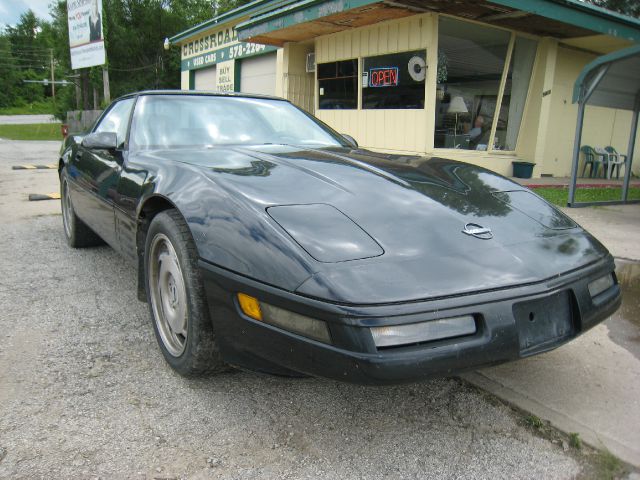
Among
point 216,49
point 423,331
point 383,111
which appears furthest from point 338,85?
point 423,331

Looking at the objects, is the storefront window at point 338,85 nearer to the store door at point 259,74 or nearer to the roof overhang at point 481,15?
the roof overhang at point 481,15

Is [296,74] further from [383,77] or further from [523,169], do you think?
[523,169]

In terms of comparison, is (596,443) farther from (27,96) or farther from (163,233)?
(27,96)

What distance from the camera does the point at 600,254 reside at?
2180 mm

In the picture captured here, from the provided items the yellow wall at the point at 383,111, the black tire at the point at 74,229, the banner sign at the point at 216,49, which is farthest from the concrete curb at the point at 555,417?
the banner sign at the point at 216,49

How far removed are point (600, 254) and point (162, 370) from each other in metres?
1.99

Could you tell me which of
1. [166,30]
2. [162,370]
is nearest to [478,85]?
[162,370]

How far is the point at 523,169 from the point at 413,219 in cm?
951

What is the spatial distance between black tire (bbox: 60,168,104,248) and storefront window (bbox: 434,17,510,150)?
22.4 ft

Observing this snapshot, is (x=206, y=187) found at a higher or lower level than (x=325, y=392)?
higher

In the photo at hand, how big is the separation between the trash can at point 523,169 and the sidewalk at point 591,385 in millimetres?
7834

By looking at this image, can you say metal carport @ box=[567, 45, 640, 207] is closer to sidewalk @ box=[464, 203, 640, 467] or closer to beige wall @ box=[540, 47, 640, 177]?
beige wall @ box=[540, 47, 640, 177]

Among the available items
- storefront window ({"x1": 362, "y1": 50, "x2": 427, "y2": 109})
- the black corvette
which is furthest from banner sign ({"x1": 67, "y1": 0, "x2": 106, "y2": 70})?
the black corvette

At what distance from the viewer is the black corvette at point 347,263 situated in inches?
62.7
